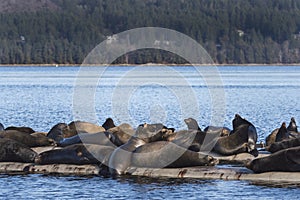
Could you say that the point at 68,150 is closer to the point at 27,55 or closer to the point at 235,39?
the point at 27,55

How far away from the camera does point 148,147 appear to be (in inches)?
808

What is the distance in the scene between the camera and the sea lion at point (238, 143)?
2255 cm

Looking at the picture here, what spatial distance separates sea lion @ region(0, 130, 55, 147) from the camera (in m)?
23.7

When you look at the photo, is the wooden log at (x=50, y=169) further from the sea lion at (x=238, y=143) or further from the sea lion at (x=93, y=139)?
the sea lion at (x=238, y=143)

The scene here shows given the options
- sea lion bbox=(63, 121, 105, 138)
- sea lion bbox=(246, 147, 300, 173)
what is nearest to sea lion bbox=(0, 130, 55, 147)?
Answer: sea lion bbox=(63, 121, 105, 138)

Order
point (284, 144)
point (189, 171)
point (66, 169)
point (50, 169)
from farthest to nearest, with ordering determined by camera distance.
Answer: point (284, 144), point (50, 169), point (66, 169), point (189, 171)

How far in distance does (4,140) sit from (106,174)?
10.5 ft

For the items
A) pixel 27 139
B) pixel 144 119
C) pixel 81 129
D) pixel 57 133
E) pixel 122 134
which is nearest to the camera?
pixel 122 134

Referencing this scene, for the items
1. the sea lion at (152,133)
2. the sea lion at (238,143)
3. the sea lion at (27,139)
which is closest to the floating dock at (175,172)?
the sea lion at (238,143)

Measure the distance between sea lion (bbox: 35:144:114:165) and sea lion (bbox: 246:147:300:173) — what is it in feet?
11.8

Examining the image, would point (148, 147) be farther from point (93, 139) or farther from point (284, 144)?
point (284, 144)

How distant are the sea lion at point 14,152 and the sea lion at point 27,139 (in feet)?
5.86

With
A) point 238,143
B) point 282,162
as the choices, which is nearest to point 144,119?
point 238,143

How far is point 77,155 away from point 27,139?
10.3 ft
